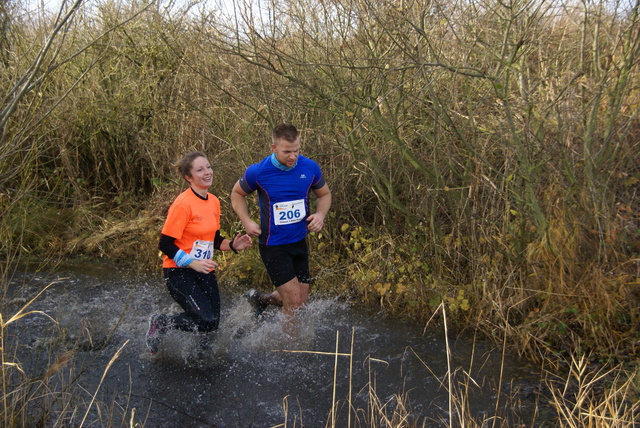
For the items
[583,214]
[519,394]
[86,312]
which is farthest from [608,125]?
[86,312]

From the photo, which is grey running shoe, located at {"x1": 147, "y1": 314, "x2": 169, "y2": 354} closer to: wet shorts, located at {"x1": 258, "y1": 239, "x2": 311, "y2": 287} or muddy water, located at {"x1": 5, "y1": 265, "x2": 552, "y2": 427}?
muddy water, located at {"x1": 5, "y1": 265, "x2": 552, "y2": 427}

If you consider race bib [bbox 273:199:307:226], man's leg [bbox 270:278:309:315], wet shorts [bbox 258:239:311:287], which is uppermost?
race bib [bbox 273:199:307:226]

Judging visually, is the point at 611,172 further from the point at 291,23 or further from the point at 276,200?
the point at 291,23

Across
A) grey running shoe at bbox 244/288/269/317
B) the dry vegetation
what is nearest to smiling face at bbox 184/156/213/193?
the dry vegetation

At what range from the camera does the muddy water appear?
4047mm

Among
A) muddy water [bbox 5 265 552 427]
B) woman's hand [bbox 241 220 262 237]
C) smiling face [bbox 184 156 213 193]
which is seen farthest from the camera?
woman's hand [bbox 241 220 262 237]

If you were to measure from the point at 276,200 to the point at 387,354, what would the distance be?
58.8 inches

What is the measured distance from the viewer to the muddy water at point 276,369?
159 inches

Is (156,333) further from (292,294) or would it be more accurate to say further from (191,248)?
(292,294)

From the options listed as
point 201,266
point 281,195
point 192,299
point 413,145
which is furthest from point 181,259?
point 413,145

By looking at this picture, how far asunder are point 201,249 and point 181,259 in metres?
0.25

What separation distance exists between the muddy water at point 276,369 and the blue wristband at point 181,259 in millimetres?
578

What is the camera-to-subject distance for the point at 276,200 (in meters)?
5.01

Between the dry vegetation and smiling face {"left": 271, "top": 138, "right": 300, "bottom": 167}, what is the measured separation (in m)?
0.58
